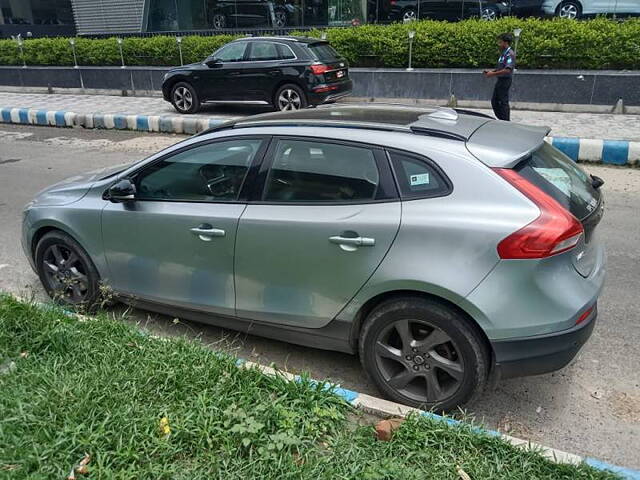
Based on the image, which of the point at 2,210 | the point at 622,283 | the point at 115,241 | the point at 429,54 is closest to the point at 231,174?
the point at 115,241

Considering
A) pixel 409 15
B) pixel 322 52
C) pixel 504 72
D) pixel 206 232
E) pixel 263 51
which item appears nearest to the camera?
pixel 206 232

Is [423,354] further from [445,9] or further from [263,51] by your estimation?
[445,9]

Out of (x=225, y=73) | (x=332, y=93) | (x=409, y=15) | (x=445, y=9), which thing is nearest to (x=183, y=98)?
(x=225, y=73)

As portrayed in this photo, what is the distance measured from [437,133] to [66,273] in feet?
10.1

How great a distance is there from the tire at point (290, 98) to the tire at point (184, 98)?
229cm

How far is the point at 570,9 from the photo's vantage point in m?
15.3

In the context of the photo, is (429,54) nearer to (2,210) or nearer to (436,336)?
(2,210)

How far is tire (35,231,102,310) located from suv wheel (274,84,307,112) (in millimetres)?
7974

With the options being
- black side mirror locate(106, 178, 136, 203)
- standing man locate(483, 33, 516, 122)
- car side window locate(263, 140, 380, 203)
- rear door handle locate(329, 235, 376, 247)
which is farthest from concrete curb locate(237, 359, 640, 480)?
standing man locate(483, 33, 516, 122)

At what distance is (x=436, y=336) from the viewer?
9.77ft

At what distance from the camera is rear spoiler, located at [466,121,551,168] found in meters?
3.00

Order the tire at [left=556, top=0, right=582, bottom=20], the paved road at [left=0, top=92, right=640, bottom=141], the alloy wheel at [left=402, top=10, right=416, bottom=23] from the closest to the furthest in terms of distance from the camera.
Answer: the paved road at [left=0, top=92, right=640, bottom=141], the tire at [left=556, top=0, right=582, bottom=20], the alloy wheel at [left=402, top=10, right=416, bottom=23]

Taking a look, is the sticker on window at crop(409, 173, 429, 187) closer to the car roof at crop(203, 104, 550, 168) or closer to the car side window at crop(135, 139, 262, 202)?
the car roof at crop(203, 104, 550, 168)

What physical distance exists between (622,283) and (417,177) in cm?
270
